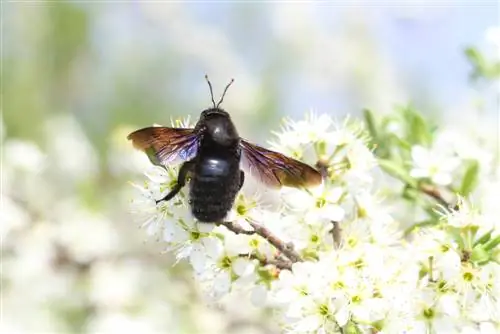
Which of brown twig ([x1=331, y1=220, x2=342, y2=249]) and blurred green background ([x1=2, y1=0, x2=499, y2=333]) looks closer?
brown twig ([x1=331, y1=220, x2=342, y2=249])

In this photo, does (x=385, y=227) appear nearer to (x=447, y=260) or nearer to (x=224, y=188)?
(x=447, y=260)

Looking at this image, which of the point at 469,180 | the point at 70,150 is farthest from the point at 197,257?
the point at 70,150

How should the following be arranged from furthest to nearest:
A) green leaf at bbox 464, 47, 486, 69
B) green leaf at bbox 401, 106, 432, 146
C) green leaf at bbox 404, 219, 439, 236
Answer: green leaf at bbox 464, 47, 486, 69
green leaf at bbox 401, 106, 432, 146
green leaf at bbox 404, 219, 439, 236

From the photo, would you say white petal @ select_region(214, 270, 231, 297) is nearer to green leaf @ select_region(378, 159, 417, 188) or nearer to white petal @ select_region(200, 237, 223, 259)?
white petal @ select_region(200, 237, 223, 259)

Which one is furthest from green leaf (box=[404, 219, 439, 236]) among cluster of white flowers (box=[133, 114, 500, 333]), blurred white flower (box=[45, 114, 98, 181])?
blurred white flower (box=[45, 114, 98, 181])

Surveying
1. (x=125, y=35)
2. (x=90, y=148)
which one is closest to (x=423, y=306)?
(x=90, y=148)

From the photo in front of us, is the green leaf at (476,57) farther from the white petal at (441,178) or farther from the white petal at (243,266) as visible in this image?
the white petal at (243,266)
